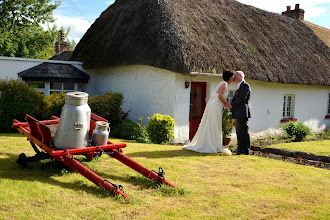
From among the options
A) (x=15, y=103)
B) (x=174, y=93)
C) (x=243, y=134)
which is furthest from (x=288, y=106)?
(x=15, y=103)

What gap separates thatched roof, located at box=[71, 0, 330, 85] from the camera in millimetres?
9703

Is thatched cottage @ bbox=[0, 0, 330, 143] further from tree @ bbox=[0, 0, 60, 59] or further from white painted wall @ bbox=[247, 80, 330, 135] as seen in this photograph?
tree @ bbox=[0, 0, 60, 59]

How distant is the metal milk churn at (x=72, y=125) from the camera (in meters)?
4.81

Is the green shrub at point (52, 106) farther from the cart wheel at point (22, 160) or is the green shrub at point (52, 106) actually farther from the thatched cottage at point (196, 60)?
the cart wheel at point (22, 160)

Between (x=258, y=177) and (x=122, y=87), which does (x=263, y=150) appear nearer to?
(x=258, y=177)

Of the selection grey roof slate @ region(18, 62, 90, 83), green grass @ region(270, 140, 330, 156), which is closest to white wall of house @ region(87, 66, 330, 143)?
grey roof slate @ region(18, 62, 90, 83)

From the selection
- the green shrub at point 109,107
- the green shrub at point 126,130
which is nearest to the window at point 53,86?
the green shrub at point 109,107

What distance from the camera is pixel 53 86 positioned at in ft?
39.5

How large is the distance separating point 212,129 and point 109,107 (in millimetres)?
4015

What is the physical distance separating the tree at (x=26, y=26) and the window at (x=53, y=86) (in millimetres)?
7617

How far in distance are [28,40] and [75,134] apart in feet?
57.0

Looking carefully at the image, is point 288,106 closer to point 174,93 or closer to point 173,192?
point 174,93

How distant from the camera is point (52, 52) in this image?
42.7m

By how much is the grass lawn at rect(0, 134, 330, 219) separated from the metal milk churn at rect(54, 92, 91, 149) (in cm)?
54
